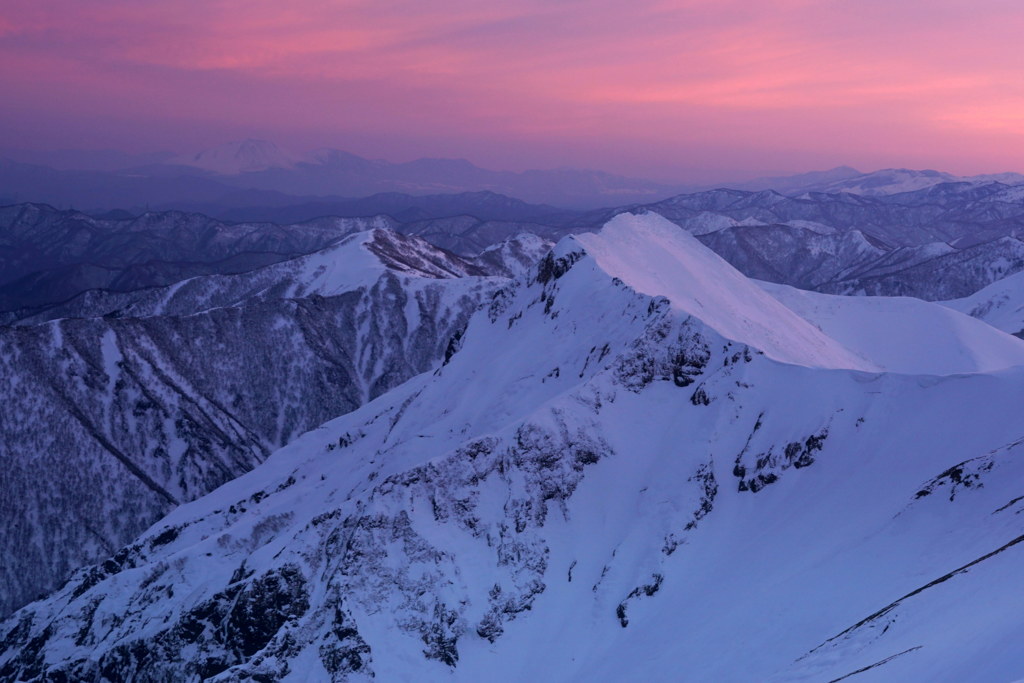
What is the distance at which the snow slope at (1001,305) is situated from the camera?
146 meters

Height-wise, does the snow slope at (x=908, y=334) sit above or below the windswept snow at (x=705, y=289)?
below

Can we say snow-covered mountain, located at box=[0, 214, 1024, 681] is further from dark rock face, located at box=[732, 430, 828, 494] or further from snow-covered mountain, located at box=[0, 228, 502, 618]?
snow-covered mountain, located at box=[0, 228, 502, 618]

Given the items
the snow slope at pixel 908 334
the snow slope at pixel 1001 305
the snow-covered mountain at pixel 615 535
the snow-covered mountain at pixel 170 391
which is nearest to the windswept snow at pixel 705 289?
the snow-covered mountain at pixel 615 535

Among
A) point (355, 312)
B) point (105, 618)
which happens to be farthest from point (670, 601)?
point (355, 312)

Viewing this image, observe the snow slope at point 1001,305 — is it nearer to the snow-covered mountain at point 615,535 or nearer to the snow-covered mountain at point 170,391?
the snow-covered mountain at point 615,535

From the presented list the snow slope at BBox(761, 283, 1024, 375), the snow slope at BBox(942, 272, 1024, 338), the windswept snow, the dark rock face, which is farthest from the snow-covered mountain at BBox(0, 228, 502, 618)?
the snow slope at BBox(942, 272, 1024, 338)

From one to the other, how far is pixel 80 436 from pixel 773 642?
120466 mm

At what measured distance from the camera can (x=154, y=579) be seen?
60281 mm

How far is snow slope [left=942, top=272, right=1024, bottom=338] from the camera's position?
479 feet

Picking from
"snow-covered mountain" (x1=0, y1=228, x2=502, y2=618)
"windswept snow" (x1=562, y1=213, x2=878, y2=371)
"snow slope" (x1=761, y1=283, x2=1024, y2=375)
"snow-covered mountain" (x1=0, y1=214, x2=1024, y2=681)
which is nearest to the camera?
"snow-covered mountain" (x1=0, y1=214, x2=1024, y2=681)

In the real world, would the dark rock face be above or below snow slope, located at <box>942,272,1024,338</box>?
above

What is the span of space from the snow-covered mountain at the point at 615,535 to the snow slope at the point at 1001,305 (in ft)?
326

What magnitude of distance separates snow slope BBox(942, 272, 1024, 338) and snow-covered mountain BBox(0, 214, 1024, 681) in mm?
99506

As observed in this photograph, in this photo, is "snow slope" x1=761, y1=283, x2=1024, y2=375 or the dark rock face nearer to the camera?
the dark rock face
